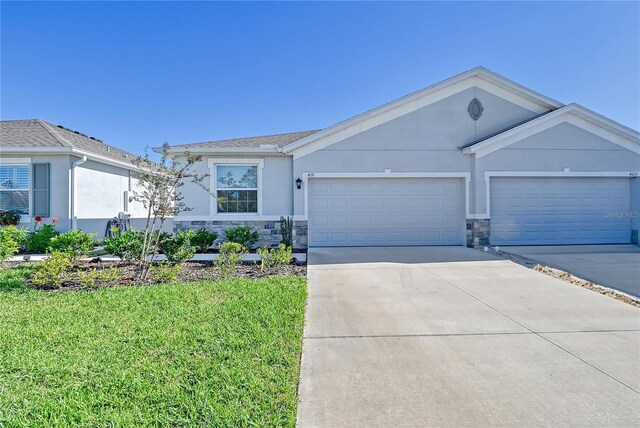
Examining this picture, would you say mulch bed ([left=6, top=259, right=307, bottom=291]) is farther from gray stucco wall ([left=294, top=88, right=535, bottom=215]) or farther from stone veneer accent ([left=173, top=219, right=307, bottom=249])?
gray stucco wall ([left=294, top=88, right=535, bottom=215])

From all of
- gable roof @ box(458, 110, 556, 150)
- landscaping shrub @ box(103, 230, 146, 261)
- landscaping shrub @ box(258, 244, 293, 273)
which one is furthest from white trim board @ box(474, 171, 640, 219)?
landscaping shrub @ box(103, 230, 146, 261)

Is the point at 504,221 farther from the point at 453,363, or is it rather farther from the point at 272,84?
the point at 272,84

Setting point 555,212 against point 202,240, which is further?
point 555,212

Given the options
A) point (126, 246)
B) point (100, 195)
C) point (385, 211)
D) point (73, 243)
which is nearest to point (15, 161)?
point (100, 195)

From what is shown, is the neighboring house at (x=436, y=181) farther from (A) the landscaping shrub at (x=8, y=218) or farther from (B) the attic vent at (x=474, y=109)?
(A) the landscaping shrub at (x=8, y=218)

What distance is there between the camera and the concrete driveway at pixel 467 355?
7.84 ft

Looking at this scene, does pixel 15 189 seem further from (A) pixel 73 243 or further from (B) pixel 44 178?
(A) pixel 73 243

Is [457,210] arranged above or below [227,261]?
above

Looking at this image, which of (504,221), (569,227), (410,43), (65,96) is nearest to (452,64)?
(410,43)

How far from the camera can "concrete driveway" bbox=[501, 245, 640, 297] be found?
6.27 m

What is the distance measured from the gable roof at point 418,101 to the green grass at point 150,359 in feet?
21.3

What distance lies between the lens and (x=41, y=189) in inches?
410

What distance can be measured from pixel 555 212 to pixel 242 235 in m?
10.4

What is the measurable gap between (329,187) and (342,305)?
6.26 meters
